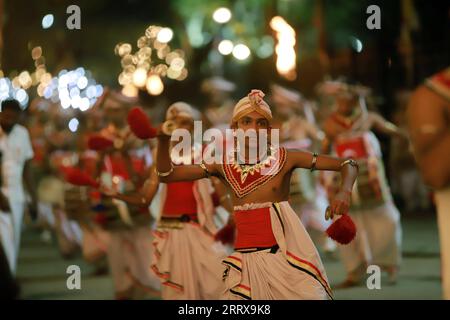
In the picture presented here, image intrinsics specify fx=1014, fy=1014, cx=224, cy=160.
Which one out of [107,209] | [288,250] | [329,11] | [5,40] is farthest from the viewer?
[329,11]

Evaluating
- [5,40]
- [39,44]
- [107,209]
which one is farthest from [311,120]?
[39,44]

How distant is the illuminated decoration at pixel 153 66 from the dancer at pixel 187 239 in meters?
14.9

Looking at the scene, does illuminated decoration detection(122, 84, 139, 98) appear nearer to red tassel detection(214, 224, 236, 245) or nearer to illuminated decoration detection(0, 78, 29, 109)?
illuminated decoration detection(0, 78, 29, 109)

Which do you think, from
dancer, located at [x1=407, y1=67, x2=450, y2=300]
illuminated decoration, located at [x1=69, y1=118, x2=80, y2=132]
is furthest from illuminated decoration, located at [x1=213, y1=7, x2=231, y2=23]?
dancer, located at [x1=407, y1=67, x2=450, y2=300]

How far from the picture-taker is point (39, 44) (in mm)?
45844

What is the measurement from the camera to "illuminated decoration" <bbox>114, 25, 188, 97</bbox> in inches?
1185

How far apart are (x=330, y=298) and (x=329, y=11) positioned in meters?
34.3

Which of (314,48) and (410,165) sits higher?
(314,48)

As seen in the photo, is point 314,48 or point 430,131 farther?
point 314,48

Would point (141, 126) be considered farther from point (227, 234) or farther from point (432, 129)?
point (432, 129)

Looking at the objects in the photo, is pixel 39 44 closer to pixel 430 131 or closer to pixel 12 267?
pixel 12 267

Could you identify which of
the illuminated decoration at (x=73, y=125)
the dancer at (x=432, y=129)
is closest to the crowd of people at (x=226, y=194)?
the dancer at (x=432, y=129)

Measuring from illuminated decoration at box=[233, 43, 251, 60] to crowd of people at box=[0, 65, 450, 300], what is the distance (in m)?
19.0

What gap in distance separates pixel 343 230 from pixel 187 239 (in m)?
3.08
